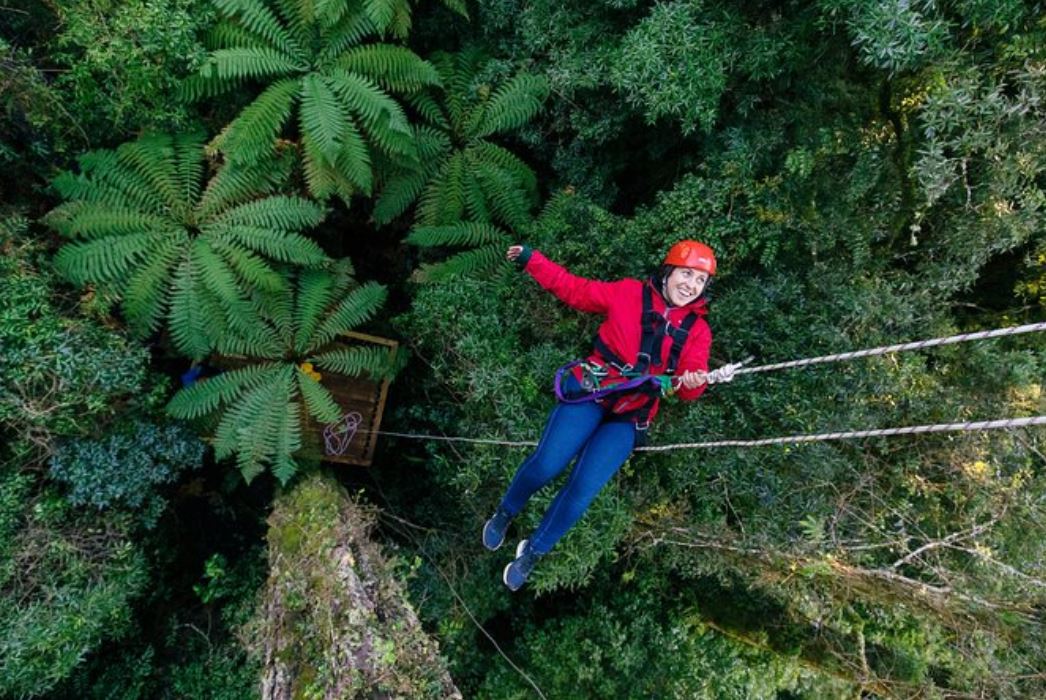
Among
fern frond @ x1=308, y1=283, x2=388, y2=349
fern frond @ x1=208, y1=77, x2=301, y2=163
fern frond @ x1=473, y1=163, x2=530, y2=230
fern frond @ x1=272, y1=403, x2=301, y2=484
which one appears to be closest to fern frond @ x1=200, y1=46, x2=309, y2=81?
fern frond @ x1=208, y1=77, x2=301, y2=163

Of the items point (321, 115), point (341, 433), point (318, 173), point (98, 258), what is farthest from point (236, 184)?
point (341, 433)

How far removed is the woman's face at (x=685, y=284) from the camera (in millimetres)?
3611

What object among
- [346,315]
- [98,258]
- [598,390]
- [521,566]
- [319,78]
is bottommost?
[521,566]

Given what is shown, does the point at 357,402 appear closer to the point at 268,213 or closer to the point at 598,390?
the point at 268,213

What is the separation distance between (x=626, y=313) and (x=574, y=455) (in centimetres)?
94

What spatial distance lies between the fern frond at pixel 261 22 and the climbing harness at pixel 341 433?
301 centimetres

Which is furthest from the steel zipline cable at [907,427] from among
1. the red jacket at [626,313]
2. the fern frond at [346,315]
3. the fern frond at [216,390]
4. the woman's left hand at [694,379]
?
the fern frond at [216,390]

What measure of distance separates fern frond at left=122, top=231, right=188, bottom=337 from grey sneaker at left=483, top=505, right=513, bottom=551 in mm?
2980

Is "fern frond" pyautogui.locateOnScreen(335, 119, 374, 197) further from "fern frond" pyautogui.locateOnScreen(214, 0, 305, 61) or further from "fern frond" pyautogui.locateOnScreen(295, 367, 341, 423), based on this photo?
"fern frond" pyautogui.locateOnScreen(295, 367, 341, 423)

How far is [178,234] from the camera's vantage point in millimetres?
4754

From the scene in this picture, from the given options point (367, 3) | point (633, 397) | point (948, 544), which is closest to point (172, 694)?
point (633, 397)

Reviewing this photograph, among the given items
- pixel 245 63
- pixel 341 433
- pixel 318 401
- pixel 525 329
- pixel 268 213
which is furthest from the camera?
pixel 341 433

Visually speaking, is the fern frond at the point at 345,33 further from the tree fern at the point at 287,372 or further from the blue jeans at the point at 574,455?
the blue jeans at the point at 574,455

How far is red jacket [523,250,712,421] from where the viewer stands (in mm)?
3736
